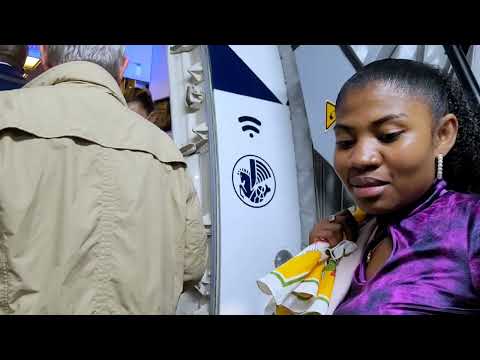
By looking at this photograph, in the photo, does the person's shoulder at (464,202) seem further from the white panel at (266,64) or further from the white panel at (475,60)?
the white panel at (266,64)

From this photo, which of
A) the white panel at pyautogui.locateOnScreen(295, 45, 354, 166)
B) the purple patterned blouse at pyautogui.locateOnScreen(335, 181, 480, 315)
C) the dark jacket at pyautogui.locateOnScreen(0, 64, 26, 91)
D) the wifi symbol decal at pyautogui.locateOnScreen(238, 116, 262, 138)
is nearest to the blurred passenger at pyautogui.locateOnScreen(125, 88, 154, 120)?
the wifi symbol decal at pyautogui.locateOnScreen(238, 116, 262, 138)

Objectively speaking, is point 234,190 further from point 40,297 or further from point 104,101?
point 40,297

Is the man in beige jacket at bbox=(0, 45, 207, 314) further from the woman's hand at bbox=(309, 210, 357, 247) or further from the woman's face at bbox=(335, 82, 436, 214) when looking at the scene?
the woman's face at bbox=(335, 82, 436, 214)

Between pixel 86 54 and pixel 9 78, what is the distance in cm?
25

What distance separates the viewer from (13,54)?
126 centimetres

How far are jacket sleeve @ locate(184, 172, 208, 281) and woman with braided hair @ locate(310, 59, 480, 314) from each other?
0.41 meters

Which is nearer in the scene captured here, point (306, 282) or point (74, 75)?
point (306, 282)

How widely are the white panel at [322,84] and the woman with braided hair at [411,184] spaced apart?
2.73 ft

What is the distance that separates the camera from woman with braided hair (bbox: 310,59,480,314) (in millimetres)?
747

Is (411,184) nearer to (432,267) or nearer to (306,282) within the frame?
(432,267)

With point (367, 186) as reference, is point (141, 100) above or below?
above

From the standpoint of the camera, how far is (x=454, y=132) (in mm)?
899

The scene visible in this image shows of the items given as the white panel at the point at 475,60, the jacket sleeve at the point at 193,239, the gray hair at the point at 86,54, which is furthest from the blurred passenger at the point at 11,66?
the white panel at the point at 475,60

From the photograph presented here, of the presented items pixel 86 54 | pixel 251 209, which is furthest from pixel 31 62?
pixel 251 209
